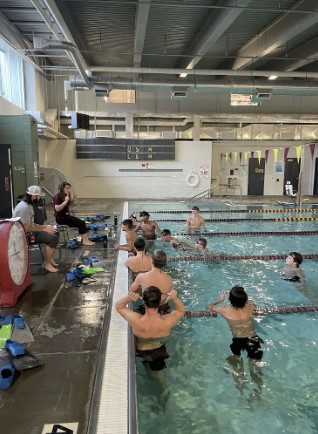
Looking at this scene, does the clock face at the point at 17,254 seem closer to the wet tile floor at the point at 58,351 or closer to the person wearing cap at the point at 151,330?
the wet tile floor at the point at 58,351

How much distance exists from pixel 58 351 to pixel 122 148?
45.4 ft

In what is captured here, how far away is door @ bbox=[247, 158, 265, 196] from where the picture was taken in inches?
705

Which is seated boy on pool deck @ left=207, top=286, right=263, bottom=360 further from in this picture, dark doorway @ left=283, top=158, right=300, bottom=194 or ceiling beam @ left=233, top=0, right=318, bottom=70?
dark doorway @ left=283, top=158, right=300, bottom=194

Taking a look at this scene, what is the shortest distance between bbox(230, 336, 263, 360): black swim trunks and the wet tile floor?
1.32 m

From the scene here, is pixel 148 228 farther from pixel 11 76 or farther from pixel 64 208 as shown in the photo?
pixel 11 76

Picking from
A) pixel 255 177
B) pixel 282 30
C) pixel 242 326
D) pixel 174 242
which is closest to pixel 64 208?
pixel 174 242

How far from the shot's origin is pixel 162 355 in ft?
9.93

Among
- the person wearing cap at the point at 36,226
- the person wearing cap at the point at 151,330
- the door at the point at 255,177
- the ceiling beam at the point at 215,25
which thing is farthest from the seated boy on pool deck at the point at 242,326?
the door at the point at 255,177

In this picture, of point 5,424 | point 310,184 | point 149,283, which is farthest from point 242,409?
point 310,184

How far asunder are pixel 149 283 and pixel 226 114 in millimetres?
14456

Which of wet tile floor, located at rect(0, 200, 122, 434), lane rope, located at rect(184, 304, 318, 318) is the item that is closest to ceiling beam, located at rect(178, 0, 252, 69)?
lane rope, located at rect(184, 304, 318, 318)

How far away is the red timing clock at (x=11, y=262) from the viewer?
11.2 feet

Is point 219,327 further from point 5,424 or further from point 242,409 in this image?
point 5,424

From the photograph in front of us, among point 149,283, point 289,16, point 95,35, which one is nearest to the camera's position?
point 149,283
